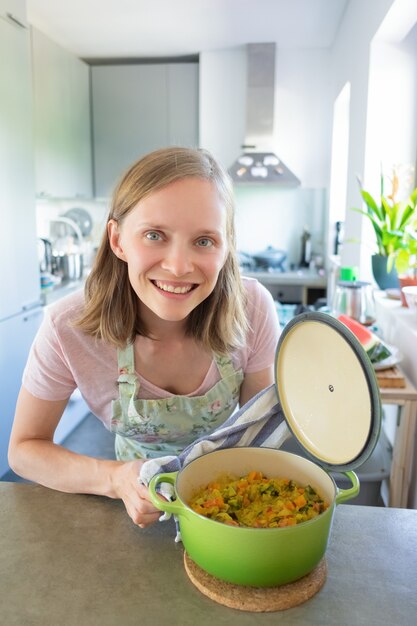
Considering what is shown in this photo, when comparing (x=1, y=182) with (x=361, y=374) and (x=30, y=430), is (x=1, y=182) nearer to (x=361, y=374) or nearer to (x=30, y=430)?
(x=30, y=430)

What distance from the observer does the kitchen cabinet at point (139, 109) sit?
422 centimetres

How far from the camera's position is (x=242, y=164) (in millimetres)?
4086

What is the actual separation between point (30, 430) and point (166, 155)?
1.82 ft

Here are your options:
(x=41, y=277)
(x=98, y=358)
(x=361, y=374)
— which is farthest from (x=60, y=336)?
(x=41, y=277)

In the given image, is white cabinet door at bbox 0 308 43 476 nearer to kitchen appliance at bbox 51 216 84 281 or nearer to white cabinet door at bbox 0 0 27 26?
kitchen appliance at bbox 51 216 84 281

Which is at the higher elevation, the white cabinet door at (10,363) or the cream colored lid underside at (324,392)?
the cream colored lid underside at (324,392)

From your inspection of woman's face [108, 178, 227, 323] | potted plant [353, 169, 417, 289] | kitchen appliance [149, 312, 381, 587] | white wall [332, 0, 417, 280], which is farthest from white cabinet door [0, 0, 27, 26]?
kitchen appliance [149, 312, 381, 587]

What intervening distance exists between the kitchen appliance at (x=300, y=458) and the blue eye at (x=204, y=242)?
208 millimetres

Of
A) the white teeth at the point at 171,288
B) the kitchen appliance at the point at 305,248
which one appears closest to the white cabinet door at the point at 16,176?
the white teeth at the point at 171,288

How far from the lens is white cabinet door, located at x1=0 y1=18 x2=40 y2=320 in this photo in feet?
7.76

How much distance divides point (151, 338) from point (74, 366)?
165 mm

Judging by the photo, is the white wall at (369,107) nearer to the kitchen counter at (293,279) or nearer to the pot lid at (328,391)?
the kitchen counter at (293,279)

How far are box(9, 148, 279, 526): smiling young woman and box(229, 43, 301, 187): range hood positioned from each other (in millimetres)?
3011

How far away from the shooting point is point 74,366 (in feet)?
3.39
